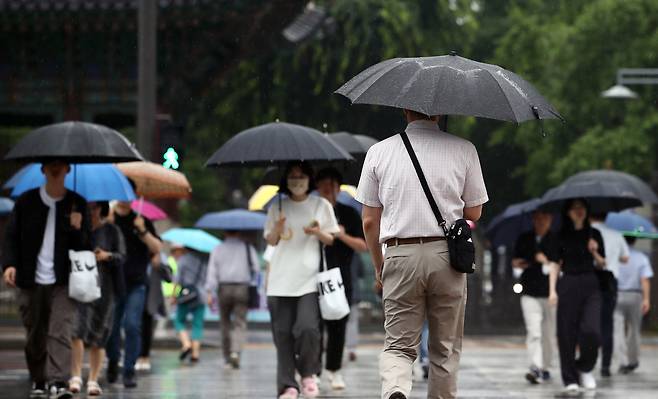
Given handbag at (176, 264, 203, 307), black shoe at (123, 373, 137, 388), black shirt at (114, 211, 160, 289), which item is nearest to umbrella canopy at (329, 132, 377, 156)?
black shirt at (114, 211, 160, 289)

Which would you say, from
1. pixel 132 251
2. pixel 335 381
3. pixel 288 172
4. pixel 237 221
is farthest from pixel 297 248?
pixel 237 221

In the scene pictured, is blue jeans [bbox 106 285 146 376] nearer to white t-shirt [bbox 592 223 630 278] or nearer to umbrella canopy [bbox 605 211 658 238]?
white t-shirt [bbox 592 223 630 278]

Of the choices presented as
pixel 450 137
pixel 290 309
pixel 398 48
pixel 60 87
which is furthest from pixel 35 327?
pixel 398 48

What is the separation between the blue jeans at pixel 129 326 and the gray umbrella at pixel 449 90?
5834 millimetres

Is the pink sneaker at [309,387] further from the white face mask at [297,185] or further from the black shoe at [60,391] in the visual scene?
the black shoe at [60,391]

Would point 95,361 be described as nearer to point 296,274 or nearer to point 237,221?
point 296,274

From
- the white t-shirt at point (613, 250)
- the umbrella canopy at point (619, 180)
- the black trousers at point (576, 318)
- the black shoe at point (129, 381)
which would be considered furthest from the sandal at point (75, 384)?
the white t-shirt at point (613, 250)

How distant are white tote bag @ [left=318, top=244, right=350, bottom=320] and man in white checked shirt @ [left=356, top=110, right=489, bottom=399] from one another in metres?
3.26

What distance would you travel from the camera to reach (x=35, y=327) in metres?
11.9

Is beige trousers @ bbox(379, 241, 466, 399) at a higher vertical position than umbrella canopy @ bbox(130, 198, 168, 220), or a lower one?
lower

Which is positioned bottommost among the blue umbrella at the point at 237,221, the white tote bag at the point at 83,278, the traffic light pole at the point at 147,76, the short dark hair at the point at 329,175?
the white tote bag at the point at 83,278

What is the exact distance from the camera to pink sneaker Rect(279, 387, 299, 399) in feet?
36.8

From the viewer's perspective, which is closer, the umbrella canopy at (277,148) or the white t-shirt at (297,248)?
the white t-shirt at (297,248)

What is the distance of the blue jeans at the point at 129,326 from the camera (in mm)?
13898
